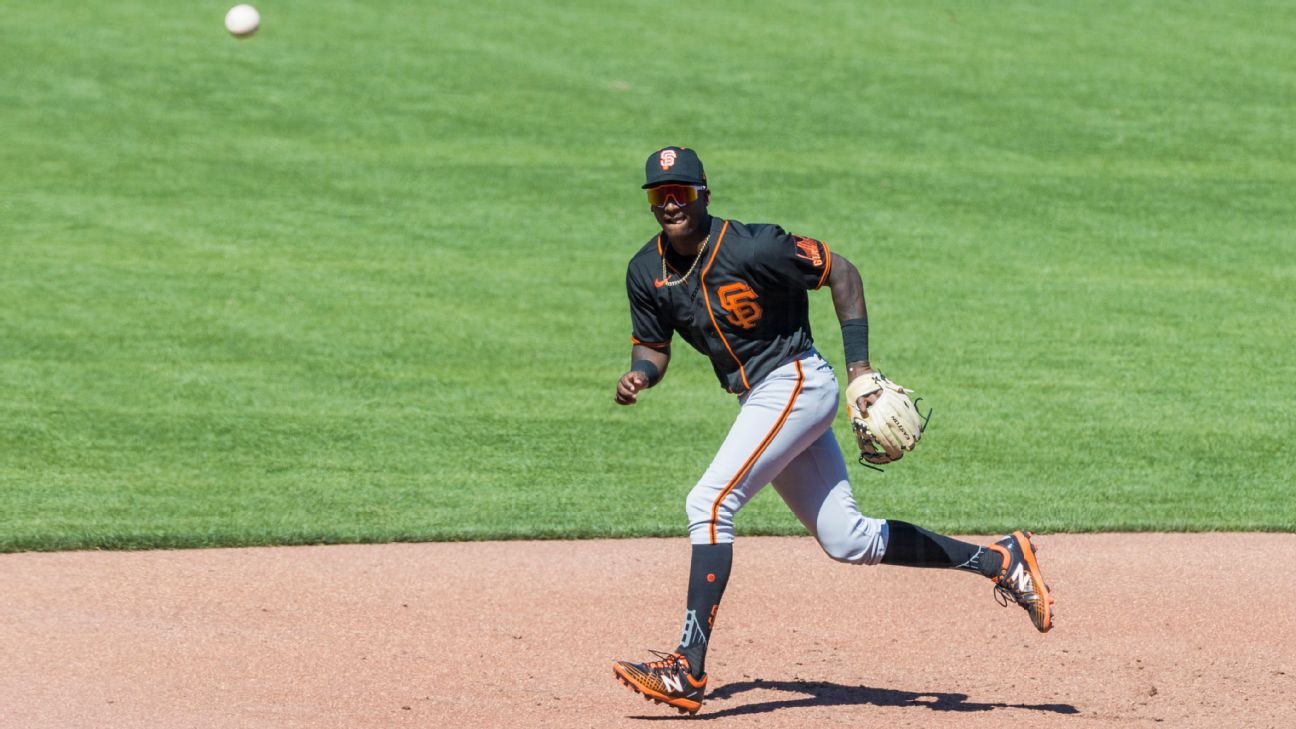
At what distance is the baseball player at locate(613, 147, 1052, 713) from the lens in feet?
19.2

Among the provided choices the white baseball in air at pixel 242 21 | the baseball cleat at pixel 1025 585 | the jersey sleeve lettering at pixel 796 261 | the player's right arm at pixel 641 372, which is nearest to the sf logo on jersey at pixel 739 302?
the jersey sleeve lettering at pixel 796 261

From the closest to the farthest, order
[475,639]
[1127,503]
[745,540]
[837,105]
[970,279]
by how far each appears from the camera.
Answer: [475,639] < [745,540] < [1127,503] < [970,279] < [837,105]

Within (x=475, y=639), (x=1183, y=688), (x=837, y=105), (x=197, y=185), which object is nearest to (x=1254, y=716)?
(x=1183, y=688)

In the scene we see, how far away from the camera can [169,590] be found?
7516 millimetres

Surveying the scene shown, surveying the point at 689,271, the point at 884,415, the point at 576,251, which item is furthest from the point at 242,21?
the point at 884,415

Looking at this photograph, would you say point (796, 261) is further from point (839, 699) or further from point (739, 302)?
point (839, 699)

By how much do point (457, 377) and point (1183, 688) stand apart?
6.63m

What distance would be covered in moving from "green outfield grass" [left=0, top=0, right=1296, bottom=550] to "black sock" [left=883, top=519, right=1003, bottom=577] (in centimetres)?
249

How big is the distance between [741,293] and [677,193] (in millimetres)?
417

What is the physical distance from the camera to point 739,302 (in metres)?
5.93

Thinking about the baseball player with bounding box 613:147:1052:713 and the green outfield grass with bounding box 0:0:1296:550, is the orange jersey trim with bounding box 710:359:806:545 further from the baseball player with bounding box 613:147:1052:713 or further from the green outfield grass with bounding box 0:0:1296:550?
the green outfield grass with bounding box 0:0:1296:550

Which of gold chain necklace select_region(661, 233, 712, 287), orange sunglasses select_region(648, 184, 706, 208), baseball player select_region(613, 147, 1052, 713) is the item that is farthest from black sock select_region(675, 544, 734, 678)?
orange sunglasses select_region(648, 184, 706, 208)

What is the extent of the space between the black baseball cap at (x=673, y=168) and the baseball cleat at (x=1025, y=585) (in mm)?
1824

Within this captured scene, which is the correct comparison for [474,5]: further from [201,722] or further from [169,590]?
[201,722]
